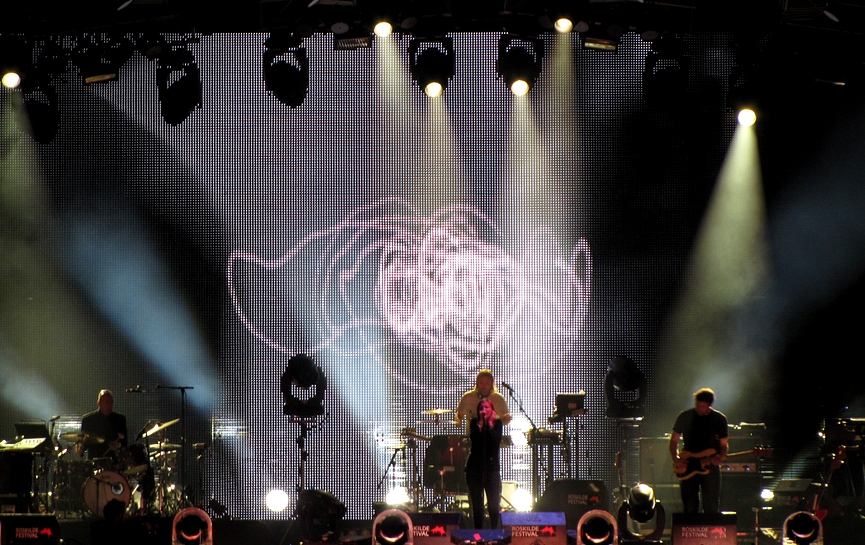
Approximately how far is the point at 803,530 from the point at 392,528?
3176mm

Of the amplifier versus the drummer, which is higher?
the drummer

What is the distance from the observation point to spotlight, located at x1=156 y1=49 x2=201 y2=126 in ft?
31.2

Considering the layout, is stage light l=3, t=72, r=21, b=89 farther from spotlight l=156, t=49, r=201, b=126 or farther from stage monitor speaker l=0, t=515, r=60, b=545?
stage monitor speaker l=0, t=515, r=60, b=545

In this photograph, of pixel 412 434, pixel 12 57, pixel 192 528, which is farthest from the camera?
pixel 412 434

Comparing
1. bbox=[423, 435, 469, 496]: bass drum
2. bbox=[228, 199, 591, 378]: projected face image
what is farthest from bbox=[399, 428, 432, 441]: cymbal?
bbox=[228, 199, 591, 378]: projected face image

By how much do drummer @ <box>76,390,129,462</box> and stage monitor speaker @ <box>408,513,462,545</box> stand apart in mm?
3641

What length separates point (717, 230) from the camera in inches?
421

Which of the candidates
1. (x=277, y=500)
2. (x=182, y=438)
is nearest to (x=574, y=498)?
(x=277, y=500)

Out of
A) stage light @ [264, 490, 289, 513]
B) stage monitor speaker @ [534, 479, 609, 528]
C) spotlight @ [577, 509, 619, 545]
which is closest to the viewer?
spotlight @ [577, 509, 619, 545]

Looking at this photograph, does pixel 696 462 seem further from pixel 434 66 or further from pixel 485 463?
pixel 434 66

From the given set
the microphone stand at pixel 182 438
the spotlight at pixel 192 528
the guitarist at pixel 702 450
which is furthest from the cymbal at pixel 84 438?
the guitarist at pixel 702 450

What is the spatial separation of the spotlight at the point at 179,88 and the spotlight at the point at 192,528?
4215 mm

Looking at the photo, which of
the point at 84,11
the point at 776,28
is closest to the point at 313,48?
the point at 84,11

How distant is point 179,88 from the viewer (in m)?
9.56
